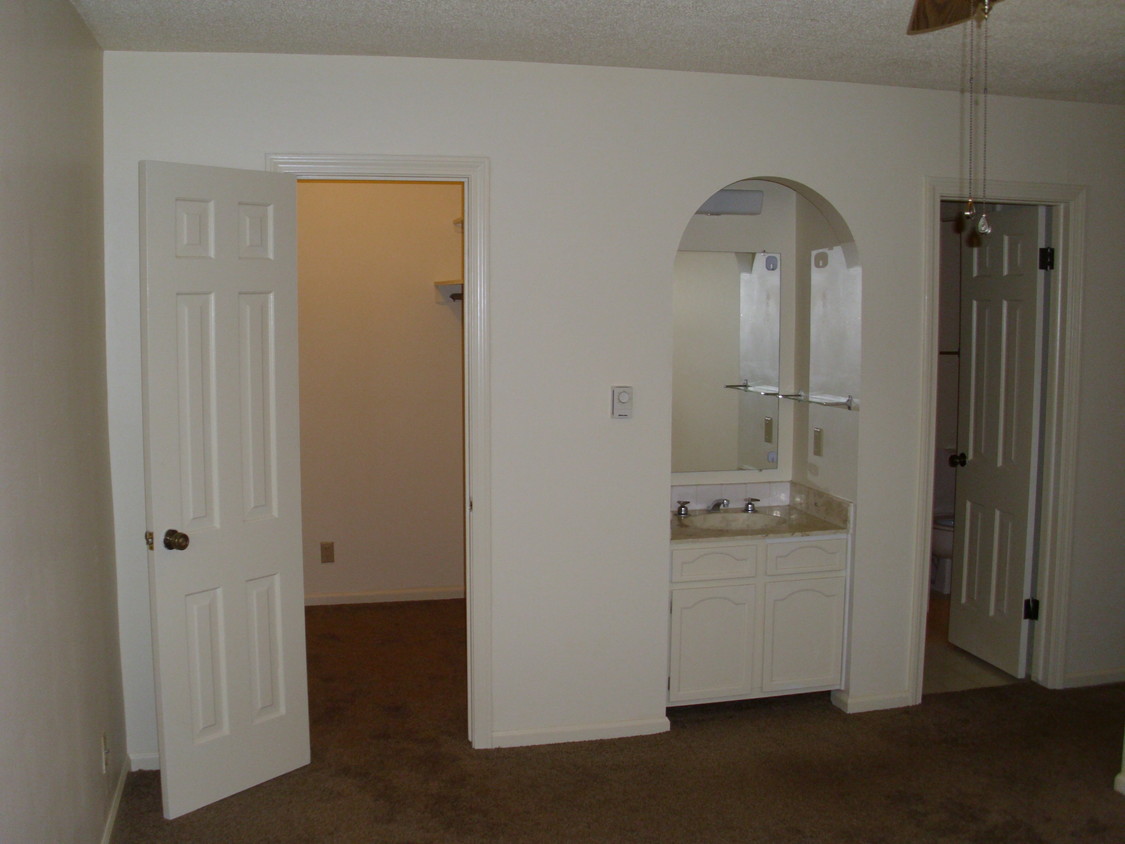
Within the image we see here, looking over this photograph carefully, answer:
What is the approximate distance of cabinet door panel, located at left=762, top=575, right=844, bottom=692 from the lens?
362cm

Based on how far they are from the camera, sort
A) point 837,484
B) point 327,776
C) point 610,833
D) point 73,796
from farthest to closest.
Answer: point 837,484 → point 327,776 → point 610,833 → point 73,796

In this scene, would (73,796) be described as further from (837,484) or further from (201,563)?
(837,484)

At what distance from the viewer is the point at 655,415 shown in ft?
11.2

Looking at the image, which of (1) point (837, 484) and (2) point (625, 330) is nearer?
(2) point (625, 330)

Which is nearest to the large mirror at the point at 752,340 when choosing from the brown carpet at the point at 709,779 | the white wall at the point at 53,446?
the brown carpet at the point at 709,779

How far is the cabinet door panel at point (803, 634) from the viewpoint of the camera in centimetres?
362

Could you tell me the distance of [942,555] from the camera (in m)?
5.32

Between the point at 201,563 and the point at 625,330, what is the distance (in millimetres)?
1630

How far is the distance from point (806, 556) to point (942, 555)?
2.10m

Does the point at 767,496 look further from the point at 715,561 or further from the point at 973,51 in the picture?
the point at 973,51

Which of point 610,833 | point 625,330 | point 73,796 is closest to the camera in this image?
point 73,796

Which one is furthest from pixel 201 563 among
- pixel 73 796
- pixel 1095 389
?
pixel 1095 389

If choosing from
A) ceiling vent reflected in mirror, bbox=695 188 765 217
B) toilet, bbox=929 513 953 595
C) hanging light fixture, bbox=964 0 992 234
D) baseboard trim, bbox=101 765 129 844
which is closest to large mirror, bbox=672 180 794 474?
ceiling vent reflected in mirror, bbox=695 188 765 217

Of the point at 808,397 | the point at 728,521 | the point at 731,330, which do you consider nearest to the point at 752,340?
the point at 731,330
